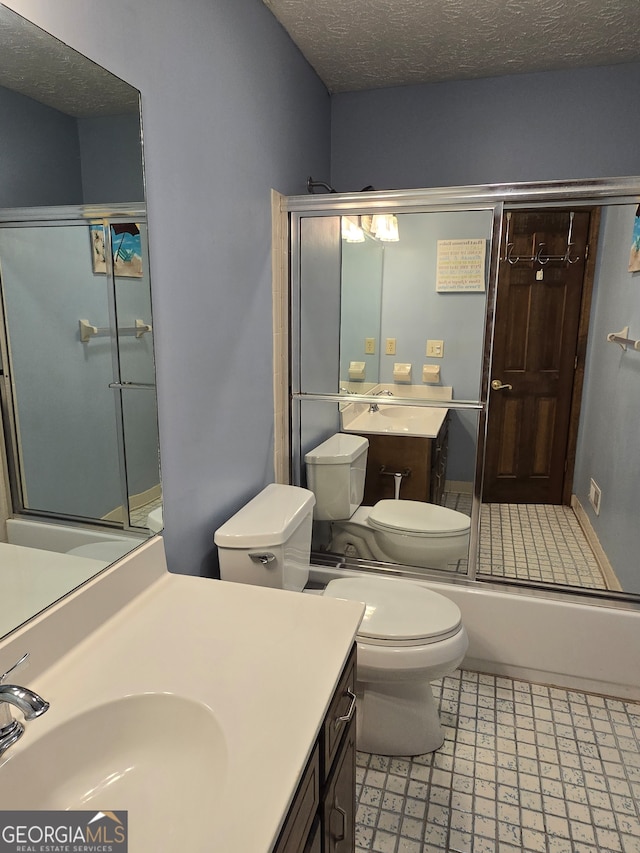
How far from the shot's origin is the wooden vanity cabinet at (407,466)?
7.54 feet

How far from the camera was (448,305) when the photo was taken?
210 cm

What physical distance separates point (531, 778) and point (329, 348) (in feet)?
5.50

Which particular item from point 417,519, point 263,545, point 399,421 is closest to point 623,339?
point 399,421

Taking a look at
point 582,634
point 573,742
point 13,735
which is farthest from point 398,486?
point 13,735

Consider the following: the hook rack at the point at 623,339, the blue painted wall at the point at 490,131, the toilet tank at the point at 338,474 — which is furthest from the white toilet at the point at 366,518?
the blue painted wall at the point at 490,131

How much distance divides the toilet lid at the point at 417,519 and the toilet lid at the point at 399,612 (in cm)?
36

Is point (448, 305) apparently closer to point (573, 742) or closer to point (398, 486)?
point (398, 486)

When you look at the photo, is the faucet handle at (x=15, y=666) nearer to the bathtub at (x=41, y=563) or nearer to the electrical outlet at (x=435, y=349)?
the bathtub at (x=41, y=563)

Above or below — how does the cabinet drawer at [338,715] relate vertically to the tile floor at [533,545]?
above

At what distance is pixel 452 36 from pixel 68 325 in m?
1.95

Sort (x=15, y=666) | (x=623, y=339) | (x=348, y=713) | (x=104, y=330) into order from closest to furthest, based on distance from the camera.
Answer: (x=15, y=666), (x=348, y=713), (x=104, y=330), (x=623, y=339)

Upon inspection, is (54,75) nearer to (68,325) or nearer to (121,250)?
(121,250)

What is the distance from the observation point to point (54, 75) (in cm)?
103

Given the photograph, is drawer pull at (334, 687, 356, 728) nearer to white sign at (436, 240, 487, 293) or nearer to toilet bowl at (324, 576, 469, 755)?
toilet bowl at (324, 576, 469, 755)
